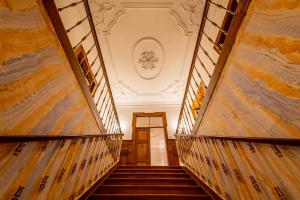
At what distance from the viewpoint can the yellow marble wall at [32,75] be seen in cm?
113

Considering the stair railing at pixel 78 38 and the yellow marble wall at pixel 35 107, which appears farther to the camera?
the stair railing at pixel 78 38

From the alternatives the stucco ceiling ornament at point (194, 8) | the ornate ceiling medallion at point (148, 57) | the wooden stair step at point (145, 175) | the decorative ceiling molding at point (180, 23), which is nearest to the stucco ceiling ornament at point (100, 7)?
the ornate ceiling medallion at point (148, 57)

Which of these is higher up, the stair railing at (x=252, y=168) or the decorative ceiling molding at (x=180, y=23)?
the decorative ceiling molding at (x=180, y=23)

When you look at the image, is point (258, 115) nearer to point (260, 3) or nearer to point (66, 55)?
point (260, 3)

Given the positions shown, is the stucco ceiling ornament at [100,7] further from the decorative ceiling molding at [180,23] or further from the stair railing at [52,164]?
the stair railing at [52,164]

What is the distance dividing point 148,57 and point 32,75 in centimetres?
420

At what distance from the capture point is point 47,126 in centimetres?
158

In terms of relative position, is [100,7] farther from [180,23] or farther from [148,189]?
[148,189]

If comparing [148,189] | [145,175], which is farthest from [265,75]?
[145,175]

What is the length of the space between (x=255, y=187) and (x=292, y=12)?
134 centimetres

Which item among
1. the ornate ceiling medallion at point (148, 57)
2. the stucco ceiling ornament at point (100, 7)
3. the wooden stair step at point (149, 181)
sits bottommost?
the wooden stair step at point (149, 181)

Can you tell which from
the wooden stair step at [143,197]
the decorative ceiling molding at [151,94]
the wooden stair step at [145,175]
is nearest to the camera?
the wooden stair step at [143,197]

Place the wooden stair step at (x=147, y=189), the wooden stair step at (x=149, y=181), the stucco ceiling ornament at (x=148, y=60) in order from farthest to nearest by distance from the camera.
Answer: the stucco ceiling ornament at (x=148, y=60), the wooden stair step at (x=149, y=181), the wooden stair step at (x=147, y=189)

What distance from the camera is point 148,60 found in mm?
5359
